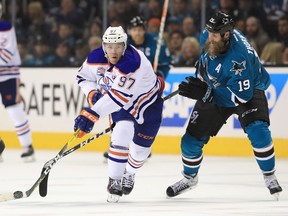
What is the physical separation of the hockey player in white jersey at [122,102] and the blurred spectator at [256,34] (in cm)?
343

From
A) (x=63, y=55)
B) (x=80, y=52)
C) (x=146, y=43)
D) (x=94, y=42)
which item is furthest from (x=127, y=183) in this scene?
(x=63, y=55)

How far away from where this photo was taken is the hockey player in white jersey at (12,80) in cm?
891

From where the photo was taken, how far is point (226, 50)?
19.8 feet

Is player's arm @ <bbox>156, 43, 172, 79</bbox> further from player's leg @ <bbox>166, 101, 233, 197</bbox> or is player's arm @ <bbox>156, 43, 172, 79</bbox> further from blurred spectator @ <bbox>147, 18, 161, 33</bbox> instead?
player's leg @ <bbox>166, 101, 233, 197</bbox>

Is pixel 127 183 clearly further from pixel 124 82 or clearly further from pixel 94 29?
pixel 94 29

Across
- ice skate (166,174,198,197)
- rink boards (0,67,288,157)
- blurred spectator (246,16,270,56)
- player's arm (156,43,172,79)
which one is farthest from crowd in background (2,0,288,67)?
ice skate (166,174,198,197)

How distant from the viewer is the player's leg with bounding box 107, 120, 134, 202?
20.0 feet

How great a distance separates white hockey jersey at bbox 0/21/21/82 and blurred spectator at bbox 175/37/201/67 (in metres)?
1.75

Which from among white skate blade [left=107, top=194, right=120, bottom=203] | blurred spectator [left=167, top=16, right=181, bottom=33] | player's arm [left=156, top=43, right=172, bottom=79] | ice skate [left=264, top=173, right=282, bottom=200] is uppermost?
A: ice skate [left=264, top=173, right=282, bottom=200]

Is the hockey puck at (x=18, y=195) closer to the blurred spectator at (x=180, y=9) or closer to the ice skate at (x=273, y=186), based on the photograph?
the ice skate at (x=273, y=186)

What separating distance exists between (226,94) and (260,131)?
0.33m

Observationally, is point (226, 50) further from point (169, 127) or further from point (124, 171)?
point (169, 127)

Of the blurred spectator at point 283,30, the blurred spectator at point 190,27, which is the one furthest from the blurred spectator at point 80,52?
the blurred spectator at point 283,30

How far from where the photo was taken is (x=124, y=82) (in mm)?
5953
